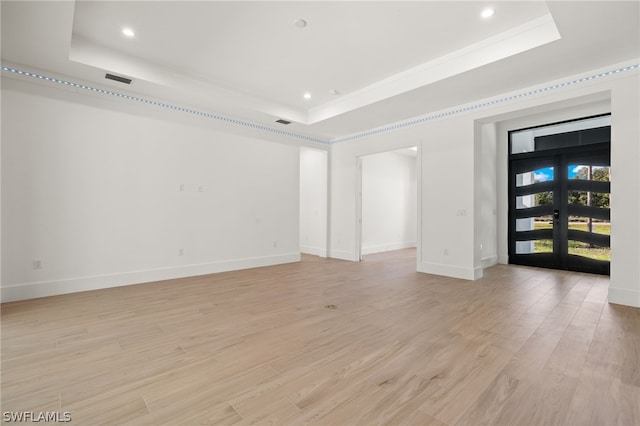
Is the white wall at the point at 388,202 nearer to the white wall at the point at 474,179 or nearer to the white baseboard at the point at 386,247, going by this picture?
the white baseboard at the point at 386,247

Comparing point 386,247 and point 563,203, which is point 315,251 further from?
point 563,203

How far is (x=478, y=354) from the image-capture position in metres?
2.39

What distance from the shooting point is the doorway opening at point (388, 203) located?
8477 mm

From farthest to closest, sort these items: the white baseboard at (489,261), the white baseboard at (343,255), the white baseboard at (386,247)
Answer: the white baseboard at (386,247), the white baseboard at (343,255), the white baseboard at (489,261)

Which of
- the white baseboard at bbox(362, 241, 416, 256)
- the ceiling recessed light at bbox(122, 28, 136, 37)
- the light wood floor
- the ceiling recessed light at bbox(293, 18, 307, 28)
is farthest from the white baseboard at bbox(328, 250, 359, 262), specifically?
the ceiling recessed light at bbox(122, 28, 136, 37)

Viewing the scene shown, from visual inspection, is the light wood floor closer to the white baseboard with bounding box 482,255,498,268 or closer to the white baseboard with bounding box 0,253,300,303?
the white baseboard with bounding box 0,253,300,303

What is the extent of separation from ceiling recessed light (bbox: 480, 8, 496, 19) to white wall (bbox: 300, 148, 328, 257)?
471 centimetres

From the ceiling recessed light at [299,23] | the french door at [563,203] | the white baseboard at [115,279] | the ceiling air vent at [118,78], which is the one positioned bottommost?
→ the white baseboard at [115,279]

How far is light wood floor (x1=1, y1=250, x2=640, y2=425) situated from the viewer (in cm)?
172

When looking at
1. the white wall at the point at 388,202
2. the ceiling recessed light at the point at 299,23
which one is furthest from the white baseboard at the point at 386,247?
the ceiling recessed light at the point at 299,23

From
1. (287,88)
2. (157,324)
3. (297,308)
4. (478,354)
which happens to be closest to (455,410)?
(478,354)

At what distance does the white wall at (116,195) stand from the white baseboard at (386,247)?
3180 mm

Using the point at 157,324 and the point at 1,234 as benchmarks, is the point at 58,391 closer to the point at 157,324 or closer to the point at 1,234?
the point at 157,324

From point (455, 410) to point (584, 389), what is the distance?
0.96 meters
